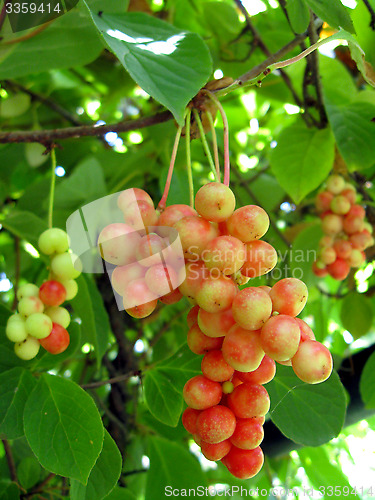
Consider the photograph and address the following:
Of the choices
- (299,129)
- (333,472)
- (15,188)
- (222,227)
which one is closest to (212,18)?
(299,129)

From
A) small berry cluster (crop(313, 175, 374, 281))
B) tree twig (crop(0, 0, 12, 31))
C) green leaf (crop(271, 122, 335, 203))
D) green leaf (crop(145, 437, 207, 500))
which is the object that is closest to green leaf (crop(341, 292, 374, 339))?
small berry cluster (crop(313, 175, 374, 281))

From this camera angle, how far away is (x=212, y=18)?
37.3 inches

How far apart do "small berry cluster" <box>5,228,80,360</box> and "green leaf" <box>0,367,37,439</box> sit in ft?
0.10

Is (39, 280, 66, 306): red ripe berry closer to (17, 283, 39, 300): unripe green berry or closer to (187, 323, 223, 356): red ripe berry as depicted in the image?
(17, 283, 39, 300): unripe green berry

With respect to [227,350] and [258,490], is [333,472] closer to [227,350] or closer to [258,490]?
[258,490]

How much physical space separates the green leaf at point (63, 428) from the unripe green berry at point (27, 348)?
4 cm

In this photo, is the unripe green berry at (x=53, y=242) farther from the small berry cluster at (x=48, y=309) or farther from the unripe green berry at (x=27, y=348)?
the unripe green berry at (x=27, y=348)

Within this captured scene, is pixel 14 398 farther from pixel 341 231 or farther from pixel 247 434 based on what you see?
pixel 341 231

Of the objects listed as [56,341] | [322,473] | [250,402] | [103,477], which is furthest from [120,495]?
[322,473]

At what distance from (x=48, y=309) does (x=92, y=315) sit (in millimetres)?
71

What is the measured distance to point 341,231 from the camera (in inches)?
32.8

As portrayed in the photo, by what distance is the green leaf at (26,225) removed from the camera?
0.65 m

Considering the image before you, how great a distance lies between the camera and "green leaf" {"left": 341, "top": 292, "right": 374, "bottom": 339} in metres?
0.96

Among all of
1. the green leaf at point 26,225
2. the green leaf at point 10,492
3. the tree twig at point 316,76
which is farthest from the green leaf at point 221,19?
the green leaf at point 10,492
